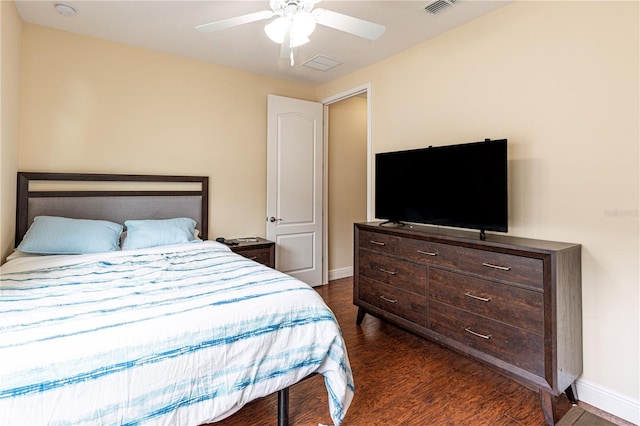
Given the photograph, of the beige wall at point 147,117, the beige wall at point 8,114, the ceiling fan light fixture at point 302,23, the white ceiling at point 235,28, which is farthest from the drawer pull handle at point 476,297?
the beige wall at point 8,114

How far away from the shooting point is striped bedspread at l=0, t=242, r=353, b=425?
3.73 ft

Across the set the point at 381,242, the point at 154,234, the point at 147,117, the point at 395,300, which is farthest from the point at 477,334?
the point at 147,117

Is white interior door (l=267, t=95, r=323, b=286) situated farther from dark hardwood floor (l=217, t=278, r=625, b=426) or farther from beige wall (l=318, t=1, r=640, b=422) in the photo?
beige wall (l=318, t=1, r=640, b=422)

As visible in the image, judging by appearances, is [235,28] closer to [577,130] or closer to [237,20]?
[237,20]

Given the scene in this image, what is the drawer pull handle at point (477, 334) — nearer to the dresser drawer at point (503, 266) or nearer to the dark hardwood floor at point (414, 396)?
the dark hardwood floor at point (414, 396)

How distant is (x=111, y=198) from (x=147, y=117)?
2.90ft

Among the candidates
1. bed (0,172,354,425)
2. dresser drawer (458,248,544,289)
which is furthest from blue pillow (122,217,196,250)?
dresser drawer (458,248,544,289)

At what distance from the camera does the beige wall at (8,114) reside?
7.49ft

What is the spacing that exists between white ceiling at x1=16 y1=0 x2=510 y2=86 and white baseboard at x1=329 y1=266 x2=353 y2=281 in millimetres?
2741

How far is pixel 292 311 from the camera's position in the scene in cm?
163

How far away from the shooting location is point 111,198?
3.19 meters

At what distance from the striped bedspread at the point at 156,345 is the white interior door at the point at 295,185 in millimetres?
2193

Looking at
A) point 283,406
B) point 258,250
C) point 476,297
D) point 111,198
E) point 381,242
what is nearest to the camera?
point 283,406

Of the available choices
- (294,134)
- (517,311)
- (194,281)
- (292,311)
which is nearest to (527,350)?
(517,311)
